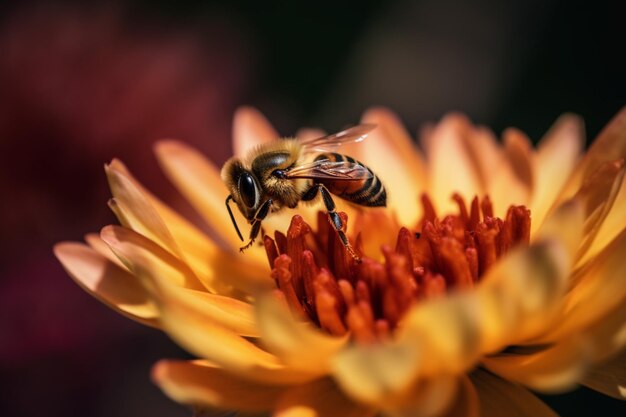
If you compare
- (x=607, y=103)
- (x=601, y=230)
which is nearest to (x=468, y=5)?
(x=607, y=103)

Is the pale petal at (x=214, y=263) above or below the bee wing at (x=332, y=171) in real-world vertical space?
below

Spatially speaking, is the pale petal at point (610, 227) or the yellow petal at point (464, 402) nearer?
the yellow petal at point (464, 402)

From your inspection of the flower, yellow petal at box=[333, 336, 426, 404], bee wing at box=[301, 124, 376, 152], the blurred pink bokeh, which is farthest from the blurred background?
yellow petal at box=[333, 336, 426, 404]

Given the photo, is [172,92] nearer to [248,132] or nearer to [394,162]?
[248,132]

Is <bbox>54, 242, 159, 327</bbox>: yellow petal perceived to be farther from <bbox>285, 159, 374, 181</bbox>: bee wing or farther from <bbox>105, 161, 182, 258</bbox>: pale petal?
<bbox>285, 159, 374, 181</bbox>: bee wing

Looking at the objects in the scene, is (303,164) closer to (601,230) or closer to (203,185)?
(203,185)

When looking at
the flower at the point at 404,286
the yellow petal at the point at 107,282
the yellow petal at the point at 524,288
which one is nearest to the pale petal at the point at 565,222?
the flower at the point at 404,286

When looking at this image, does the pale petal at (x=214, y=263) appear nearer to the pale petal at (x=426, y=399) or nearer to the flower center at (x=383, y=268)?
the flower center at (x=383, y=268)
